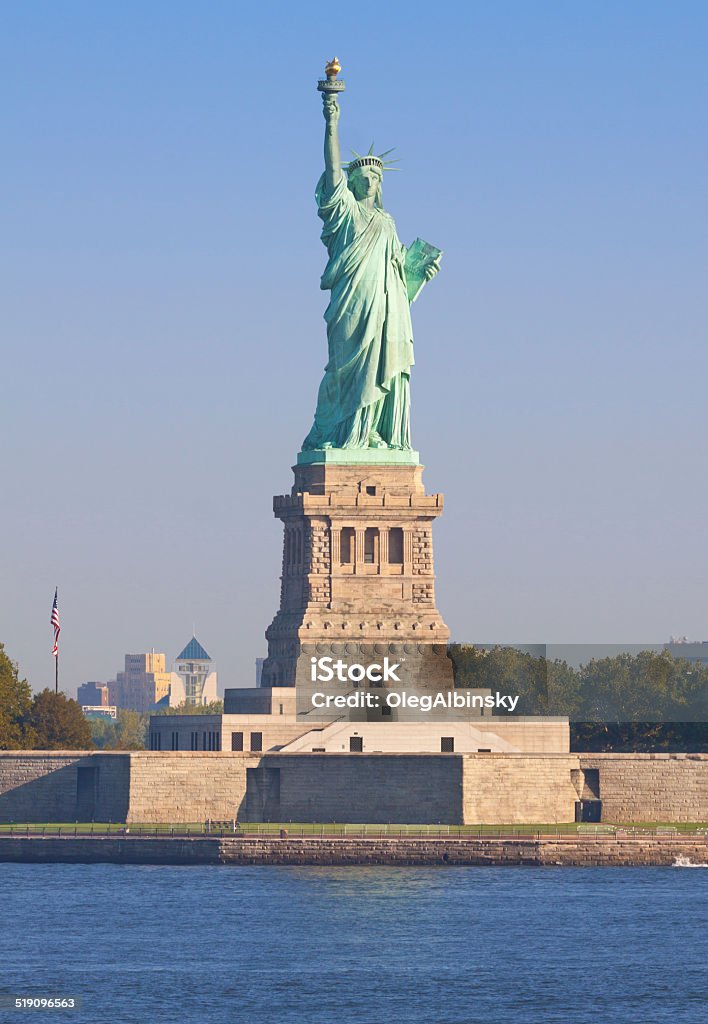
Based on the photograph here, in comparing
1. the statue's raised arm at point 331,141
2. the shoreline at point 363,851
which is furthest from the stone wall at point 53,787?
the statue's raised arm at point 331,141

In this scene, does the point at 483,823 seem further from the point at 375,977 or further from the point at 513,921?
the point at 375,977

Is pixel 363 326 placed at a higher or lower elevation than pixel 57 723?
A: higher

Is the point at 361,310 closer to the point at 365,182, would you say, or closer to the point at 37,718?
the point at 365,182

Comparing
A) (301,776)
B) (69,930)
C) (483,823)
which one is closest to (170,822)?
(301,776)

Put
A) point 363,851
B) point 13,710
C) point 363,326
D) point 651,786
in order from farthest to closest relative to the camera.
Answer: point 13,710 < point 363,326 < point 651,786 < point 363,851

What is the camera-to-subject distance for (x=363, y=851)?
333ft

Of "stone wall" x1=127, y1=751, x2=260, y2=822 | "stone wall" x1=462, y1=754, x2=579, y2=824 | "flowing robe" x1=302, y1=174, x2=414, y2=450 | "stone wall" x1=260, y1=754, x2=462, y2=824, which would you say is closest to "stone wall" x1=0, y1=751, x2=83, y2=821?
"stone wall" x1=127, y1=751, x2=260, y2=822

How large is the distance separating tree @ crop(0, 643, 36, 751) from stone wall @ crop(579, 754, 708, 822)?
87.2 feet

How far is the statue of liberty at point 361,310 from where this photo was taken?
114 m

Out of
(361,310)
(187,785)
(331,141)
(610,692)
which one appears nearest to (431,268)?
(361,310)

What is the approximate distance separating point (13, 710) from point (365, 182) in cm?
2960

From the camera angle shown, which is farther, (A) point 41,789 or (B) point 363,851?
(A) point 41,789

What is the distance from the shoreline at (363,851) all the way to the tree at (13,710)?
17.8 m

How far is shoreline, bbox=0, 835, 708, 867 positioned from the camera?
102m
